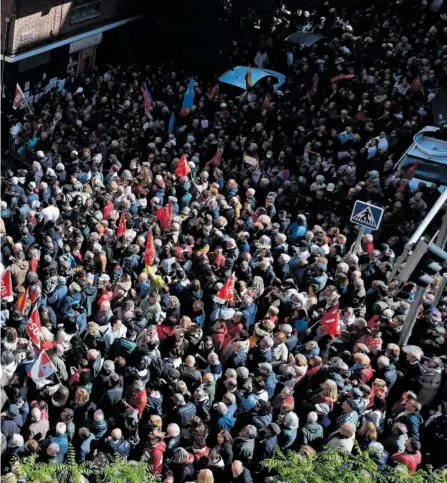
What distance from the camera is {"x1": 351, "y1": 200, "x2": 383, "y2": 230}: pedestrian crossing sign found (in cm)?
1809

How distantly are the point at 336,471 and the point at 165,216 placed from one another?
30.2 feet

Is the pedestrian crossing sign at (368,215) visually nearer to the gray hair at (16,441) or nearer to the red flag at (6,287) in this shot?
the red flag at (6,287)

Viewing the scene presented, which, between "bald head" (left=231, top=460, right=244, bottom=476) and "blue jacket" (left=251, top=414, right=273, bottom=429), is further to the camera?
"blue jacket" (left=251, top=414, right=273, bottom=429)

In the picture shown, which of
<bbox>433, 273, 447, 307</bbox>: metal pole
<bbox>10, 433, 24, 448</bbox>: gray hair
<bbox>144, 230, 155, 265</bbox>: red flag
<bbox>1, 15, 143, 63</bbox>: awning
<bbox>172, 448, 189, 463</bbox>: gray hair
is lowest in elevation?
<bbox>1, 15, 143, 63</bbox>: awning

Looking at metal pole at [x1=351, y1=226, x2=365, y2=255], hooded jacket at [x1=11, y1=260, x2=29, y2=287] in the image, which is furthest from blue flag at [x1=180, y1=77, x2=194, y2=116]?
hooded jacket at [x1=11, y1=260, x2=29, y2=287]

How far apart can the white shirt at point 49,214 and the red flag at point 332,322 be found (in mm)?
5662

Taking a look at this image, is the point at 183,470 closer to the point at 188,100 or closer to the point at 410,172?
the point at 410,172

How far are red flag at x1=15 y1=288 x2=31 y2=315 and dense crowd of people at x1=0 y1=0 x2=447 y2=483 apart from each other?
33 mm

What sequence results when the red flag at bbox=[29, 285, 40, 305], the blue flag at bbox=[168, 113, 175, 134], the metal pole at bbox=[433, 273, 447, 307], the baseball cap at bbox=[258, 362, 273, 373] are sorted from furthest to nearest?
1. the blue flag at bbox=[168, 113, 175, 134]
2. the metal pole at bbox=[433, 273, 447, 307]
3. the red flag at bbox=[29, 285, 40, 305]
4. the baseball cap at bbox=[258, 362, 273, 373]

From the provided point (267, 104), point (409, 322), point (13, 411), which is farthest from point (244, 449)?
point (267, 104)

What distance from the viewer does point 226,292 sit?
16156 mm

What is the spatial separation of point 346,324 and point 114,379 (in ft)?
13.9

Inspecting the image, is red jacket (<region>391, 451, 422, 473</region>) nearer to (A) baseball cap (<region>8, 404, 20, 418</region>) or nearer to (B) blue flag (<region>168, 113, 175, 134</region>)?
(A) baseball cap (<region>8, 404, 20, 418</region>)

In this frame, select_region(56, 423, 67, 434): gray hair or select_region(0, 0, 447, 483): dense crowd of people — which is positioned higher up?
select_region(56, 423, 67, 434): gray hair
